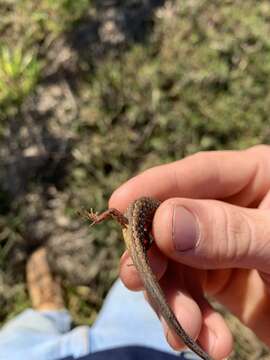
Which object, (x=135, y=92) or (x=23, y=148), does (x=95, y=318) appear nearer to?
(x=23, y=148)

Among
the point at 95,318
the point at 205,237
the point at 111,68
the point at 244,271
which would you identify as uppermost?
the point at 111,68

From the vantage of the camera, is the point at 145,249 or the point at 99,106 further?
the point at 99,106

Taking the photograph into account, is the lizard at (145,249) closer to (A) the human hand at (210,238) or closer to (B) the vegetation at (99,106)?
(A) the human hand at (210,238)

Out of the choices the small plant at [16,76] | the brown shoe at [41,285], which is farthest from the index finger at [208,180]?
the small plant at [16,76]

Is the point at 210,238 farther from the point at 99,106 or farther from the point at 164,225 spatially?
the point at 99,106

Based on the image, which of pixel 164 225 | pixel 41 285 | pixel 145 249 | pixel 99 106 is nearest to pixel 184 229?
pixel 164 225

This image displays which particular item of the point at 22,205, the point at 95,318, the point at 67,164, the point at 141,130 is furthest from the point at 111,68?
the point at 95,318

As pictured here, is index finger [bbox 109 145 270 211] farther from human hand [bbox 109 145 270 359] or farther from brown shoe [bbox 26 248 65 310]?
brown shoe [bbox 26 248 65 310]
